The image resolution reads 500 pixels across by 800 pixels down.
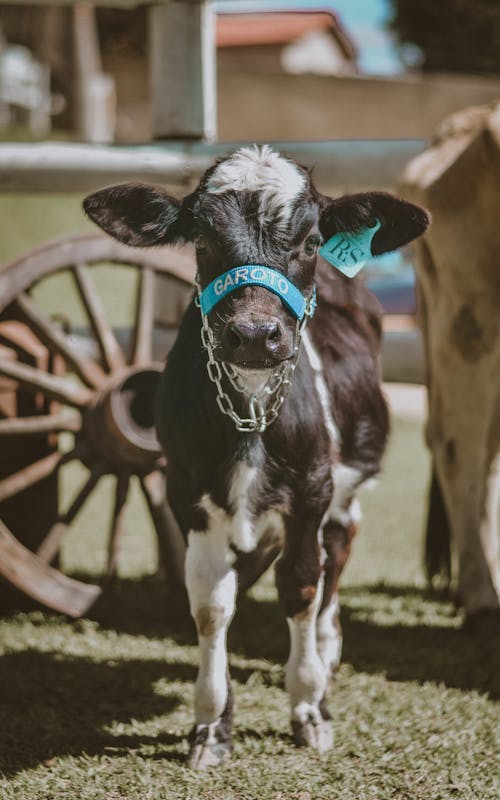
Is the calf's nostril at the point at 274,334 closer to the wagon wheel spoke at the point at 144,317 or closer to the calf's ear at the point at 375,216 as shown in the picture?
the calf's ear at the point at 375,216

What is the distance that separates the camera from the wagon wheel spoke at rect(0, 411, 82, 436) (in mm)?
4039

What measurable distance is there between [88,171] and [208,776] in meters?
3.33

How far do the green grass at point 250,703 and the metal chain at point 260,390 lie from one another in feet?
3.29

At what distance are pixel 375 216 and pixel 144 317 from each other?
63.2 inches

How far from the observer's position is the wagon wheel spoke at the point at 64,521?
4055 mm

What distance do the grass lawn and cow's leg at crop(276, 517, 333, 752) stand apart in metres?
0.08

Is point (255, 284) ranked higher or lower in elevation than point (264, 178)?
lower

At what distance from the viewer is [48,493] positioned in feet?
14.0

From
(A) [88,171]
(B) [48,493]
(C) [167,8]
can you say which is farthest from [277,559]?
(C) [167,8]

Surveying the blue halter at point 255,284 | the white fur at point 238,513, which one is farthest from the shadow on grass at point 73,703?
the blue halter at point 255,284

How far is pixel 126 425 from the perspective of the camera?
3924 millimetres

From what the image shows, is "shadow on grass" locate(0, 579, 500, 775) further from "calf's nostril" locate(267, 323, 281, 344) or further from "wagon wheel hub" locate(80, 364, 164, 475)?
"calf's nostril" locate(267, 323, 281, 344)

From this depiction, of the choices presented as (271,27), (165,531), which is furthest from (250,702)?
(271,27)

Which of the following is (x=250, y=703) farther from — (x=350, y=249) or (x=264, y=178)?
(x=264, y=178)
